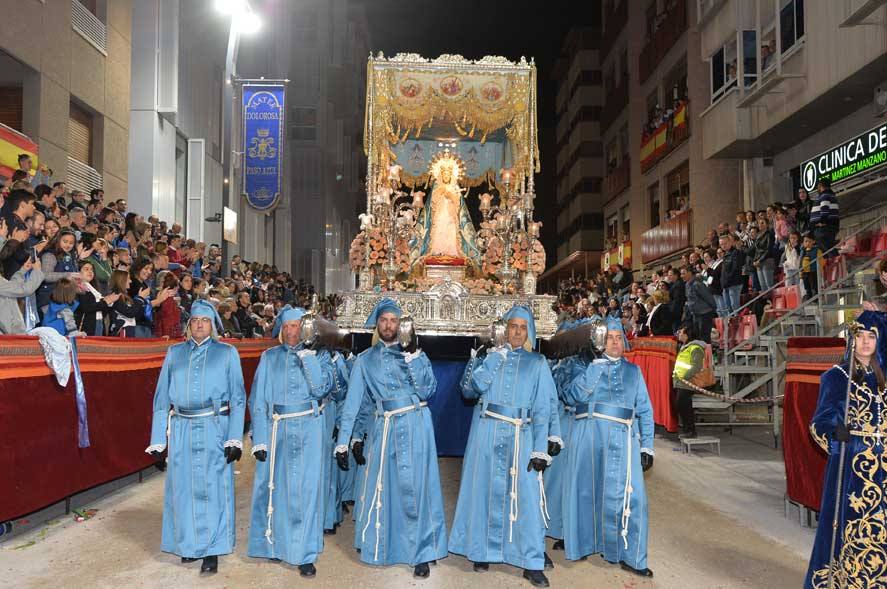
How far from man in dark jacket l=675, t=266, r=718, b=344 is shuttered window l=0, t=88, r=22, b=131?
14131 mm

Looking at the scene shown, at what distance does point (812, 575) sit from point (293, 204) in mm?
34404

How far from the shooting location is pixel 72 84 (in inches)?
615

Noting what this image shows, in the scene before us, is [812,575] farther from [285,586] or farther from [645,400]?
[285,586]

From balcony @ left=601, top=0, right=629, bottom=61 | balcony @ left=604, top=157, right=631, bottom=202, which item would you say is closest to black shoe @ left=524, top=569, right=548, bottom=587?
balcony @ left=604, top=157, right=631, bottom=202

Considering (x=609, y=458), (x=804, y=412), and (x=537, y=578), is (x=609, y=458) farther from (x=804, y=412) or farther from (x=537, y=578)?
(x=804, y=412)

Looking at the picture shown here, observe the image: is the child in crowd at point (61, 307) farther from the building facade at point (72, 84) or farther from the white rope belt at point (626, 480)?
the building facade at point (72, 84)

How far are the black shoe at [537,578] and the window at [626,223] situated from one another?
100.0ft

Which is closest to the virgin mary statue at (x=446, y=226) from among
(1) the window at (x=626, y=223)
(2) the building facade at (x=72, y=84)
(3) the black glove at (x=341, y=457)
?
(3) the black glove at (x=341, y=457)

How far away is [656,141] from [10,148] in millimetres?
23167

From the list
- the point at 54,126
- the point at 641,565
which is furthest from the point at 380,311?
the point at 54,126

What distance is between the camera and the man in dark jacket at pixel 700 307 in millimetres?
13984

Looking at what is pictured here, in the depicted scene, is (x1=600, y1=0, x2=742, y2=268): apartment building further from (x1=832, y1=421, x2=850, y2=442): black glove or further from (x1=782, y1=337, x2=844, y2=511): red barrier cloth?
(x1=832, y1=421, x2=850, y2=442): black glove

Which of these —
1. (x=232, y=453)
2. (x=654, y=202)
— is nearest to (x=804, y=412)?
(x=232, y=453)

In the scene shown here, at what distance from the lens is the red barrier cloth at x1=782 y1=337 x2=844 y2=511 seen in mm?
6504
